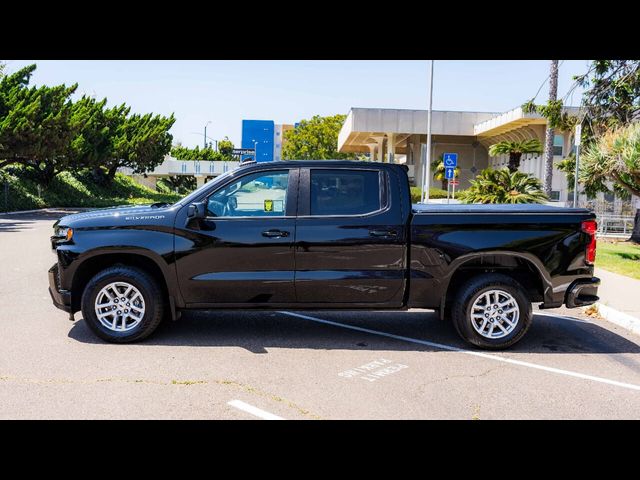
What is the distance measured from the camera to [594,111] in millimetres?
22875

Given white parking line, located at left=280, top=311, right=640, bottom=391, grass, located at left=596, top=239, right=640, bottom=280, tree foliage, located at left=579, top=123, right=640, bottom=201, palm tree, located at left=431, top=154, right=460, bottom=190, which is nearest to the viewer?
white parking line, located at left=280, top=311, right=640, bottom=391

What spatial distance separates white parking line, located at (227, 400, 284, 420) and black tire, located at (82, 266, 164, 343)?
198cm

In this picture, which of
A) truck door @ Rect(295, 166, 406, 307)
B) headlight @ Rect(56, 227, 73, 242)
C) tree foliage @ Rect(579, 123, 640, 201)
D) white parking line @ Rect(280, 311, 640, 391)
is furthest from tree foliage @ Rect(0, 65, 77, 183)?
truck door @ Rect(295, 166, 406, 307)

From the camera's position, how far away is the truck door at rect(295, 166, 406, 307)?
6.44 meters

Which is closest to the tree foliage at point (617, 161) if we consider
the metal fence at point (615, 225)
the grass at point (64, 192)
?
the metal fence at point (615, 225)

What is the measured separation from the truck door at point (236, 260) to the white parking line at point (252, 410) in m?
1.75

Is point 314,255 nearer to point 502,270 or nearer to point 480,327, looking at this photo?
point 480,327

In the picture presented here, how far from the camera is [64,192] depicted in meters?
43.6

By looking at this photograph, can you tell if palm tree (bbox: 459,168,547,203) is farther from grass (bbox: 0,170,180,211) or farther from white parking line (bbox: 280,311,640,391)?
grass (bbox: 0,170,180,211)

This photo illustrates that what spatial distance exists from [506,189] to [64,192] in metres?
34.1

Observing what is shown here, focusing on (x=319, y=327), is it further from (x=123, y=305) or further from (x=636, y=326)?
(x=636, y=326)

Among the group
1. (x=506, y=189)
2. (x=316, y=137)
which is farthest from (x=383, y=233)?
(x=316, y=137)
